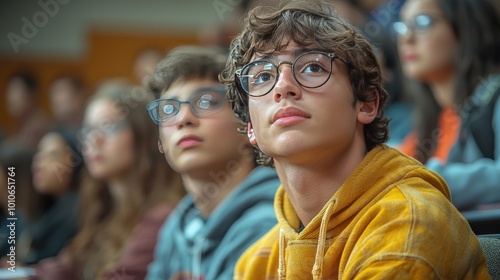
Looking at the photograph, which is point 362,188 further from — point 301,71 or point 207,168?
point 207,168

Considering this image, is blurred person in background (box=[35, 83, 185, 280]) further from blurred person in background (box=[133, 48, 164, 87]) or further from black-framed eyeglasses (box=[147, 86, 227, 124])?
blurred person in background (box=[133, 48, 164, 87])

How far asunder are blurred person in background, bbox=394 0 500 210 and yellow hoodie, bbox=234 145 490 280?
3.34ft

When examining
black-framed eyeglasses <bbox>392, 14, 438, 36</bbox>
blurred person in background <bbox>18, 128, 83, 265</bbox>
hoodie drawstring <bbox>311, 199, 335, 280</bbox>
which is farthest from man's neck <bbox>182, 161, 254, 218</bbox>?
blurred person in background <bbox>18, 128, 83, 265</bbox>

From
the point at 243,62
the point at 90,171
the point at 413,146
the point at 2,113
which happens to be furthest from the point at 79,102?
the point at 243,62

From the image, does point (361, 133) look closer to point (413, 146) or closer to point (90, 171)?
point (413, 146)

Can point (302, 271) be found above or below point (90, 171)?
below

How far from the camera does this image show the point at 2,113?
5988mm

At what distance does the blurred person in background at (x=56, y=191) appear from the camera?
3094 mm

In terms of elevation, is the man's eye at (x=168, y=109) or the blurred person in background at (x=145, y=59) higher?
the blurred person in background at (x=145, y=59)

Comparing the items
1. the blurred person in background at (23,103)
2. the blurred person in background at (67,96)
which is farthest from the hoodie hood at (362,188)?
the blurred person in background at (23,103)

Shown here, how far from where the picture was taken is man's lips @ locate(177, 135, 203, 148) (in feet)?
5.45

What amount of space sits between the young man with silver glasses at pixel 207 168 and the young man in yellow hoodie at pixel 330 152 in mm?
313

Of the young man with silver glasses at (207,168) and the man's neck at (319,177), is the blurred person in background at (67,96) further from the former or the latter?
the man's neck at (319,177)

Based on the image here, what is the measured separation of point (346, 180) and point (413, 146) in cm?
132
